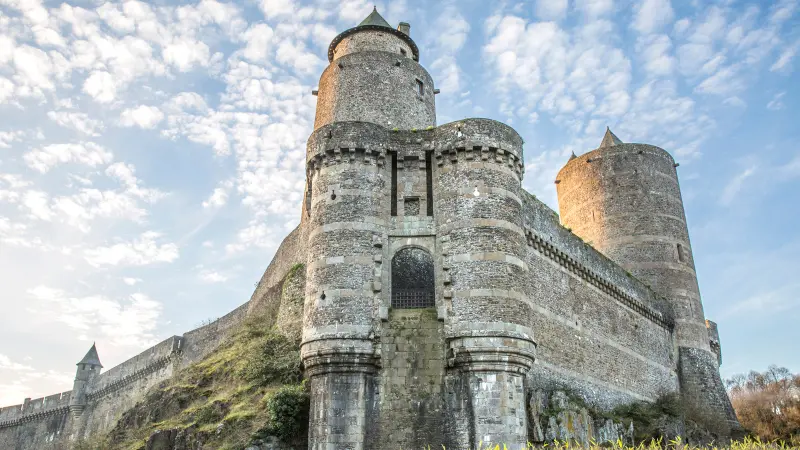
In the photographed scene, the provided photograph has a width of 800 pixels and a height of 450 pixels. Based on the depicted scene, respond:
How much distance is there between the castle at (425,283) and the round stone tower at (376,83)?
0.20 ft

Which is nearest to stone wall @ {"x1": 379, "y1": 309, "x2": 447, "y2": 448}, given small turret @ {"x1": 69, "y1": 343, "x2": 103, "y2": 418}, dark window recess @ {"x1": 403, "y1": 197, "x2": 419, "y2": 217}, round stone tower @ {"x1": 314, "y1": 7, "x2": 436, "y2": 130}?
dark window recess @ {"x1": 403, "y1": 197, "x2": 419, "y2": 217}

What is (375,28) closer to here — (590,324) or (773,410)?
(590,324)

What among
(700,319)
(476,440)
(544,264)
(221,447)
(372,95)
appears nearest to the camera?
(476,440)

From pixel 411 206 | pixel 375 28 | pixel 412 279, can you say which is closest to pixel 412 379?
pixel 412 279

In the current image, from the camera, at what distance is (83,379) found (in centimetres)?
4491

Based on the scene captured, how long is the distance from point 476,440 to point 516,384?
1.90m

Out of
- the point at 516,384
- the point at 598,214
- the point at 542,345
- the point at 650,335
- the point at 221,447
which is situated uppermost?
the point at 598,214

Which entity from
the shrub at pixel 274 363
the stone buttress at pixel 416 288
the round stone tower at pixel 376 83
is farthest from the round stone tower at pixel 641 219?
the shrub at pixel 274 363

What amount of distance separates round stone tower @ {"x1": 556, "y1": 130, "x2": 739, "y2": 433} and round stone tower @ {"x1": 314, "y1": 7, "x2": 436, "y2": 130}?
12809mm

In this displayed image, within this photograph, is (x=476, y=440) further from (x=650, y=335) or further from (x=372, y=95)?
(x=650, y=335)

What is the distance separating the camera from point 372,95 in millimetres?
25719

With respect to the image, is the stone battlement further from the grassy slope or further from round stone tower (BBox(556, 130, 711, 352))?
round stone tower (BBox(556, 130, 711, 352))

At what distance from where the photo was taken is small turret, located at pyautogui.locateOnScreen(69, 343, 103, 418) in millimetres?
44125

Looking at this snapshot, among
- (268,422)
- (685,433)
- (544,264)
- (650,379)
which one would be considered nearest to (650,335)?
(650,379)
